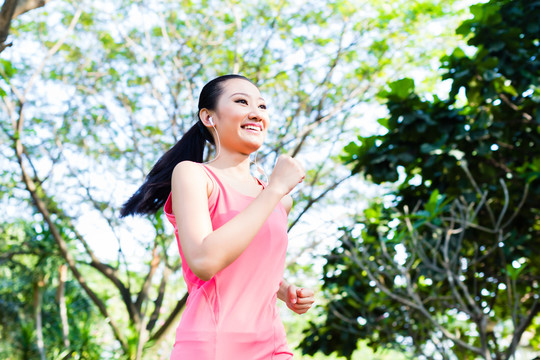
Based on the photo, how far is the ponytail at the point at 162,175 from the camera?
5.52 ft

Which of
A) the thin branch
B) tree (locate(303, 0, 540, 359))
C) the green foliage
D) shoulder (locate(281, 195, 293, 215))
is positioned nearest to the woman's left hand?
shoulder (locate(281, 195, 293, 215))

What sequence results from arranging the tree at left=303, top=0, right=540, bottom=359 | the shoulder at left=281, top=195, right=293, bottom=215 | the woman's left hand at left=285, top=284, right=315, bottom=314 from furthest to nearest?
the tree at left=303, top=0, right=540, bottom=359
the shoulder at left=281, top=195, right=293, bottom=215
the woman's left hand at left=285, top=284, right=315, bottom=314

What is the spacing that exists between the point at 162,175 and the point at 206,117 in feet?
0.69

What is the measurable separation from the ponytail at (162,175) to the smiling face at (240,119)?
165 mm

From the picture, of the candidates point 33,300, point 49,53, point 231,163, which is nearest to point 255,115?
point 231,163

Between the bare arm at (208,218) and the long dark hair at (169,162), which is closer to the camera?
the bare arm at (208,218)

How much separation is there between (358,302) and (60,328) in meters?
7.90

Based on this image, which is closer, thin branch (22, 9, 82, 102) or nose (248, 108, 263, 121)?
nose (248, 108, 263, 121)

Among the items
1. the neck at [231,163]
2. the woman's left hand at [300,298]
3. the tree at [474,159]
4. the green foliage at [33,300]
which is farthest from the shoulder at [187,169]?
the green foliage at [33,300]

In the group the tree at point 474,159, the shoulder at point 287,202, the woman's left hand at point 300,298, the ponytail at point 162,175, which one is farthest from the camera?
the tree at point 474,159

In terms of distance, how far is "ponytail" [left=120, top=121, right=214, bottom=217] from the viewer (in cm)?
168

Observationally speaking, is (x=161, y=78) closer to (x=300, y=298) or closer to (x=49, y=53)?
(x=49, y=53)

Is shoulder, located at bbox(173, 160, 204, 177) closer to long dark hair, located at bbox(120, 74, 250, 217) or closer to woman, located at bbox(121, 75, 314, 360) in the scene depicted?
woman, located at bbox(121, 75, 314, 360)

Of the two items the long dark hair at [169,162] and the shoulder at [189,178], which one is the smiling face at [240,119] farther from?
the shoulder at [189,178]
